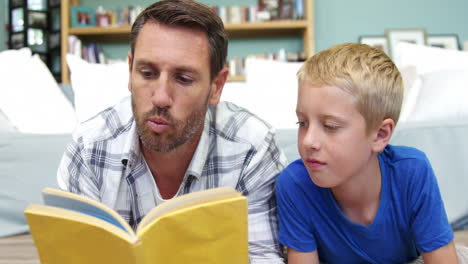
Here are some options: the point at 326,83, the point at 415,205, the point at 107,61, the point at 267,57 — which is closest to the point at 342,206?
the point at 415,205

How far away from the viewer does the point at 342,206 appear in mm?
896

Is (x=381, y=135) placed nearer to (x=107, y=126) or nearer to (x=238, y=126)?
(x=238, y=126)

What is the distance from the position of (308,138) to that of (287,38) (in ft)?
9.56

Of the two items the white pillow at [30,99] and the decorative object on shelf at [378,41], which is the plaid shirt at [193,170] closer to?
the white pillow at [30,99]

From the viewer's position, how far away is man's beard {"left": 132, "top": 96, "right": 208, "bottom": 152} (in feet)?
2.71

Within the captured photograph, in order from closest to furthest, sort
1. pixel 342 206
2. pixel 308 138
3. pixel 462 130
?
1. pixel 308 138
2. pixel 342 206
3. pixel 462 130

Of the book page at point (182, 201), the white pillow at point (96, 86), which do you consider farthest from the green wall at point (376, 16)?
the book page at point (182, 201)

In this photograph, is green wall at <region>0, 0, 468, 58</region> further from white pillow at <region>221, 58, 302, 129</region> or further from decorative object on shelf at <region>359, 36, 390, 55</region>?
white pillow at <region>221, 58, 302, 129</region>

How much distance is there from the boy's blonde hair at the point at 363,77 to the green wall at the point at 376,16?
9.14ft

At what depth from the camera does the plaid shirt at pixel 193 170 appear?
2.99 ft

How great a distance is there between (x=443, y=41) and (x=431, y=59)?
1.57 metres

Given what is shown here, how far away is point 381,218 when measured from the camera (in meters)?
0.84

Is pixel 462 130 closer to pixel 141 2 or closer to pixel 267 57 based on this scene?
pixel 267 57

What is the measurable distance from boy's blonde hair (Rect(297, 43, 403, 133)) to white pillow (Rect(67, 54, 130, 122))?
1160mm
